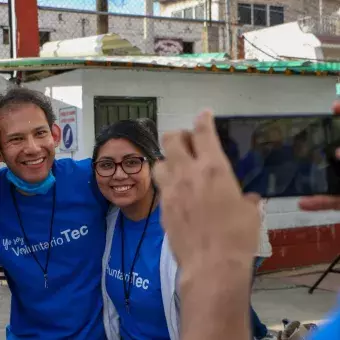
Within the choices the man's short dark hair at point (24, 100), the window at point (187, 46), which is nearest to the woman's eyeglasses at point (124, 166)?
the man's short dark hair at point (24, 100)

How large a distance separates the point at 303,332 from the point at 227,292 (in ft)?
7.79

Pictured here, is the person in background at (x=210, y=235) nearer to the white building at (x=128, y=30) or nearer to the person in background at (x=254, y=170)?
the person in background at (x=254, y=170)

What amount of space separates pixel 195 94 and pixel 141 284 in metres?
4.87

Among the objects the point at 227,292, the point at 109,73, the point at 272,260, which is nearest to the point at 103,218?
the point at 227,292

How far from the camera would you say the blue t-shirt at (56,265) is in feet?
7.64

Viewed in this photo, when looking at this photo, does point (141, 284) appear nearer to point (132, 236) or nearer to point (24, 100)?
point (132, 236)

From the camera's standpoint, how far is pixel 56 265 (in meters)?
2.34

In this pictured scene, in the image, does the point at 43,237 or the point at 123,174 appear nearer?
the point at 123,174

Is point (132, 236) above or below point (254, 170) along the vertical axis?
below

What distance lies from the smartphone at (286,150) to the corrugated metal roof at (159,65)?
4977 millimetres

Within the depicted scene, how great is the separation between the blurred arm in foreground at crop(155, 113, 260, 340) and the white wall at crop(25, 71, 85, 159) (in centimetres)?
552

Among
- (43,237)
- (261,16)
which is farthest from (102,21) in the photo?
(261,16)

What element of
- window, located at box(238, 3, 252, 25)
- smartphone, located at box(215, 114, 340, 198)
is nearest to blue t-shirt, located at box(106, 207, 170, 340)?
smartphone, located at box(215, 114, 340, 198)

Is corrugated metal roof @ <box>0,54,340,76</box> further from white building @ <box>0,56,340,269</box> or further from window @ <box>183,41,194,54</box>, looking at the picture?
window @ <box>183,41,194,54</box>
